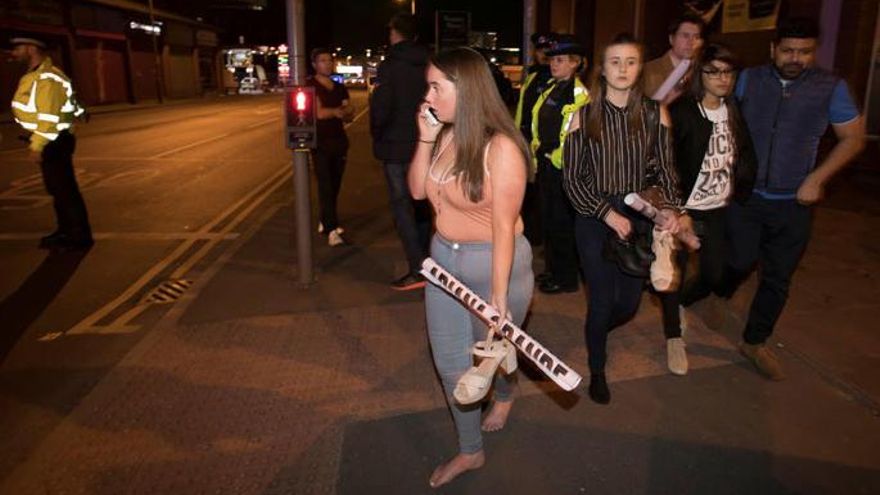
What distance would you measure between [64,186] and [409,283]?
392cm

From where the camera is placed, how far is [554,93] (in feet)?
17.7

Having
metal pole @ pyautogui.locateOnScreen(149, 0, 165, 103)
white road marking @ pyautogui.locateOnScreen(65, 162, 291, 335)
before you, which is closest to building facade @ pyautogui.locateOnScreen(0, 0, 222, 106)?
metal pole @ pyautogui.locateOnScreen(149, 0, 165, 103)

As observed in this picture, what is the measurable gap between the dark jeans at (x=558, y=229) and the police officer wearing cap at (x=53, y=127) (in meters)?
4.76

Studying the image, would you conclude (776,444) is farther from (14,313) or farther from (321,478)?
(14,313)

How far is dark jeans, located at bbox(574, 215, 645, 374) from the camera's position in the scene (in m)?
3.72

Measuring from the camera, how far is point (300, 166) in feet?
18.7

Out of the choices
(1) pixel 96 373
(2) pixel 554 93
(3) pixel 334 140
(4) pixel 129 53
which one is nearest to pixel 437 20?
(3) pixel 334 140

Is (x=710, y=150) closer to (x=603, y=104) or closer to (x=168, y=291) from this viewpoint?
(x=603, y=104)

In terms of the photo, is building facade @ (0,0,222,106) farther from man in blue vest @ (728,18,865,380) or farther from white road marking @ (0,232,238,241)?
man in blue vest @ (728,18,865,380)

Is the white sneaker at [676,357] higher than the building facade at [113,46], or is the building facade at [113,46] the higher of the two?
the building facade at [113,46]

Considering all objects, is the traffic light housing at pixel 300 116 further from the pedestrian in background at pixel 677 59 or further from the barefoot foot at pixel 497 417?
the barefoot foot at pixel 497 417

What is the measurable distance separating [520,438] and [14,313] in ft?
14.2

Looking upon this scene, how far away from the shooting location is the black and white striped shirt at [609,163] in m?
3.55

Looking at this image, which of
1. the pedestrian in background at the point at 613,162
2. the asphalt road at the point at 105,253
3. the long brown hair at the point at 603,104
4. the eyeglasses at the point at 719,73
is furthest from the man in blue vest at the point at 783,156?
the asphalt road at the point at 105,253
